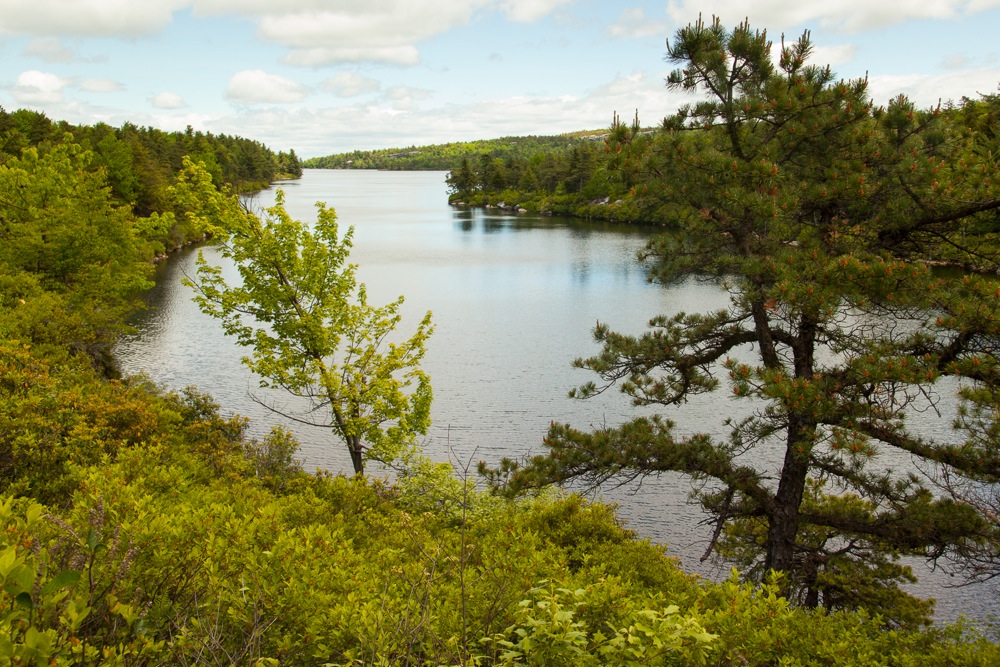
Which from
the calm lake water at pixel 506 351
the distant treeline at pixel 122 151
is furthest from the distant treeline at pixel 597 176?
the distant treeline at pixel 122 151

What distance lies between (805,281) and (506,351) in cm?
1844

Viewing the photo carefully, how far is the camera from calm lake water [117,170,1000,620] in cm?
1566

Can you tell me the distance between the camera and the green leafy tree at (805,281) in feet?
23.4

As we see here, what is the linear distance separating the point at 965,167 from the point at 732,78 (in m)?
2.92

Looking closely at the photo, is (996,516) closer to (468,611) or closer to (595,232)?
(468,611)

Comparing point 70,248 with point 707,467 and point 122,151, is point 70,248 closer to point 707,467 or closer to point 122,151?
point 707,467

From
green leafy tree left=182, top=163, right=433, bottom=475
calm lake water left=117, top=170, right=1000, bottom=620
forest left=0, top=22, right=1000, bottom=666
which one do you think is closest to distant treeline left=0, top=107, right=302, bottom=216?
calm lake water left=117, top=170, right=1000, bottom=620

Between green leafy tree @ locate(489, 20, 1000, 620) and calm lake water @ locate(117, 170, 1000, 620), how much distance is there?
183 cm

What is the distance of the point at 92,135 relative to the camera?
187 ft

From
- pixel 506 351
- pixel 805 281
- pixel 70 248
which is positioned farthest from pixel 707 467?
pixel 70 248

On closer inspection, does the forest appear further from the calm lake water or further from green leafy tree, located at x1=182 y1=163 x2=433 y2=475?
the calm lake water

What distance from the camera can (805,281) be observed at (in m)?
7.38

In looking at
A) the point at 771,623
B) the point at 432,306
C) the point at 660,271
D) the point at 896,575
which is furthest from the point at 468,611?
the point at 432,306

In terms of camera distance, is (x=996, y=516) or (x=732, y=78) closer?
(x=996, y=516)
